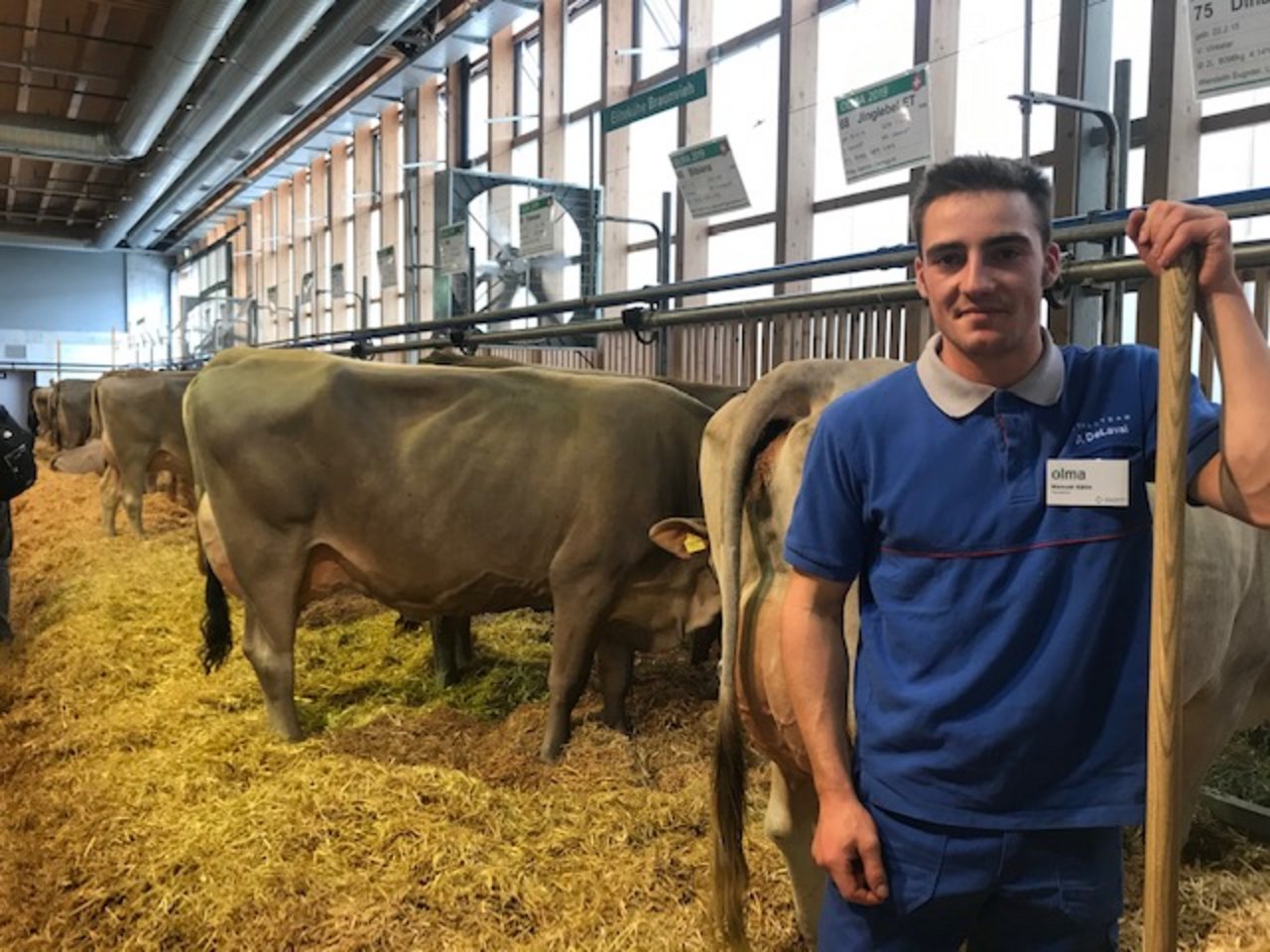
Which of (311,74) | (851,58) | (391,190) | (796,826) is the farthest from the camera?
(391,190)

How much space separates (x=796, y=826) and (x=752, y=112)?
731cm

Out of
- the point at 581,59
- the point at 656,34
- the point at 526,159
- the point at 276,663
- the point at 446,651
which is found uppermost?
the point at 581,59

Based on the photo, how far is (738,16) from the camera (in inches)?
336

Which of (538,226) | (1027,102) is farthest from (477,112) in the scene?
(1027,102)

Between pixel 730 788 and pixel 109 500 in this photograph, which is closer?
pixel 730 788

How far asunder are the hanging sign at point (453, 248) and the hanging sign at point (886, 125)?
4228 mm

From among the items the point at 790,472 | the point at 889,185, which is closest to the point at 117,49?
the point at 889,185

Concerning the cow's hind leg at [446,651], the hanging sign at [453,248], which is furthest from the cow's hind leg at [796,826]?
the hanging sign at [453,248]

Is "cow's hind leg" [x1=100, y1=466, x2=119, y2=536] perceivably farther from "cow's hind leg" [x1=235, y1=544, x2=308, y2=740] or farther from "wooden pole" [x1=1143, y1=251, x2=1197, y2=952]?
"wooden pole" [x1=1143, y1=251, x2=1197, y2=952]

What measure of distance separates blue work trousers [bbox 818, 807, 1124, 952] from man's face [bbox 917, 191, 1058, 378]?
654 mm

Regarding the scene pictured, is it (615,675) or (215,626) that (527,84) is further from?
(615,675)

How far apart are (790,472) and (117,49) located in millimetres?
13653

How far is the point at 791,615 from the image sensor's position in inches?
61.1

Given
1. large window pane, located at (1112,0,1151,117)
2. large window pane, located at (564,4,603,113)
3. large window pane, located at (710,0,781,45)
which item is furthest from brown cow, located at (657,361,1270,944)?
large window pane, located at (564,4,603,113)
